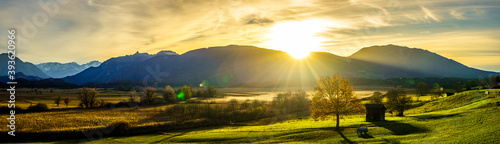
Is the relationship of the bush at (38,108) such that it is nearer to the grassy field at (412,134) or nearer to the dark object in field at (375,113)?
the grassy field at (412,134)

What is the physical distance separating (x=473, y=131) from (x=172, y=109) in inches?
3300

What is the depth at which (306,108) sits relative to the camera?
114 metres

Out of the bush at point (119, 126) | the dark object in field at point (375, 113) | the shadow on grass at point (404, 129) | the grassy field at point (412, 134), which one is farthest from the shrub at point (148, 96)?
the shadow on grass at point (404, 129)

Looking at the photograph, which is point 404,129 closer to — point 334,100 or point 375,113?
point 334,100

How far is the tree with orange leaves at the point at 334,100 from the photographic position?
47.8 m

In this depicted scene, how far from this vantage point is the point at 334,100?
48406 millimetres

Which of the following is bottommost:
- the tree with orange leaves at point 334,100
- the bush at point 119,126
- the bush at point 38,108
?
the bush at point 119,126

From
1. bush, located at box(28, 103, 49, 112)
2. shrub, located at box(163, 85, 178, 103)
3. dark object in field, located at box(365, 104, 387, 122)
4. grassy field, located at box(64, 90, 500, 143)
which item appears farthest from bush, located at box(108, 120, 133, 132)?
shrub, located at box(163, 85, 178, 103)

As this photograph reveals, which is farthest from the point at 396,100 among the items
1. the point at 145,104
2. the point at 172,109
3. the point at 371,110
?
the point at 145,104

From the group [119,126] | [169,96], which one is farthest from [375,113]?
[169,96]

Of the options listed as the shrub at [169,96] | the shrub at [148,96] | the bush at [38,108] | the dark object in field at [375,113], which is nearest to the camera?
the dark object in field at [375,113]

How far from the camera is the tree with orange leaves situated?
47.8 metres

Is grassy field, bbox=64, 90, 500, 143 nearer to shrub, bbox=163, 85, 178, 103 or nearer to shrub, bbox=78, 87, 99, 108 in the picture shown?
shrub, bbox=78, 87, 99, 108

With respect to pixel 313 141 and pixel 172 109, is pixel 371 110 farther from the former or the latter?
pixel 172 109
